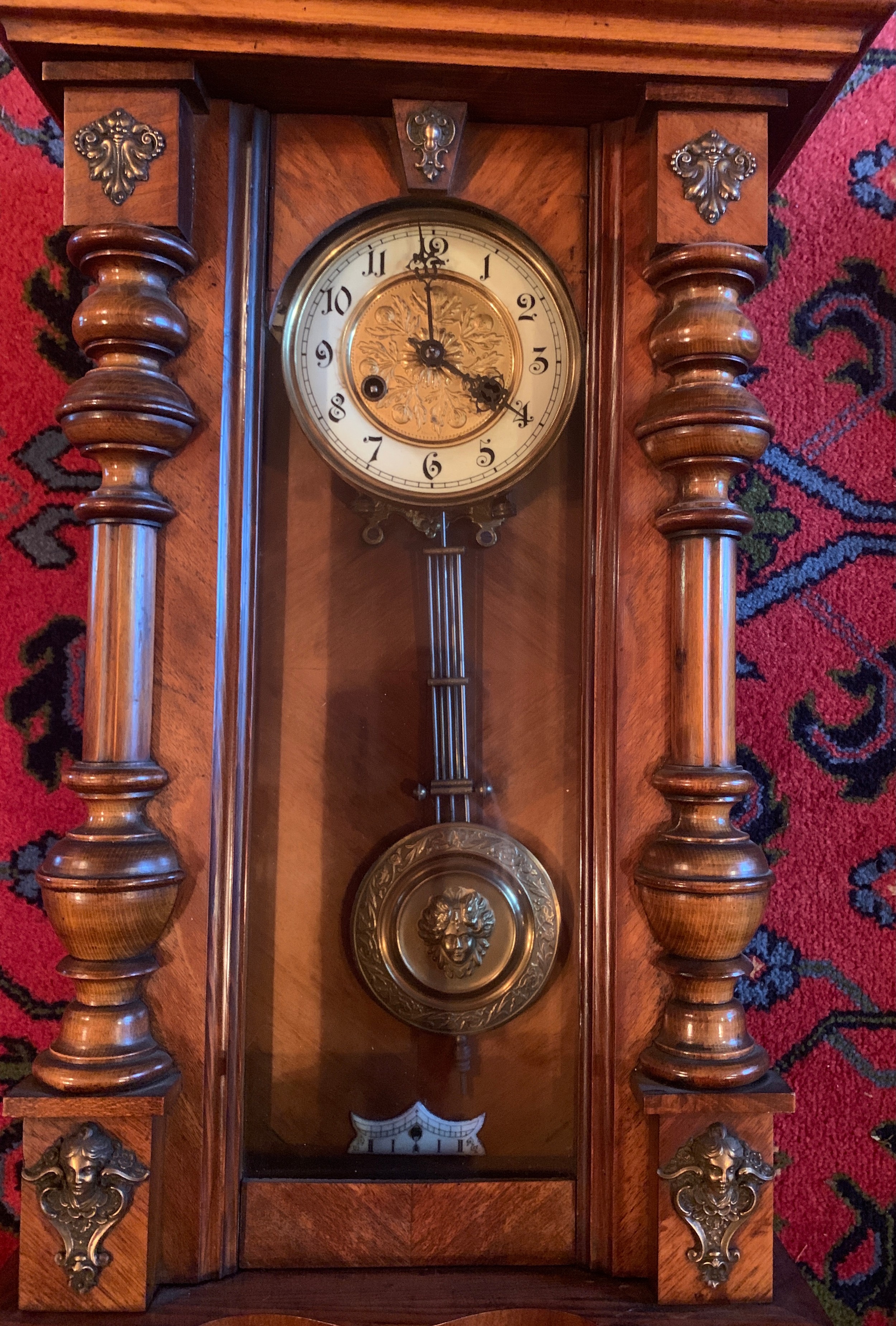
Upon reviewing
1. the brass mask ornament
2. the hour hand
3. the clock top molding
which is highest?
the clock top molding

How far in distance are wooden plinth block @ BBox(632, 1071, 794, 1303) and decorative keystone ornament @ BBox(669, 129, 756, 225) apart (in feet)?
1.81

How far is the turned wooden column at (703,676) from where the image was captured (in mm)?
606

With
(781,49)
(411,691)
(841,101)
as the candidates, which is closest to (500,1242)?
(411,691)

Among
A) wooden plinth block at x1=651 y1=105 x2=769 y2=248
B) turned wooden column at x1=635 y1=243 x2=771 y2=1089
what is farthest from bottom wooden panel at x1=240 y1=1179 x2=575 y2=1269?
wooden plinth block at x1=651 y1=105 x2=769 y2=248

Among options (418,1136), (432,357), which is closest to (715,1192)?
(418,1136)

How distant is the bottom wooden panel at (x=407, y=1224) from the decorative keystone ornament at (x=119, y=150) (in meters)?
0.64

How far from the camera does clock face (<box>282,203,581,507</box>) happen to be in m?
0.67

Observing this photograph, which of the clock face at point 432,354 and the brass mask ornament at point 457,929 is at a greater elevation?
the clock face at point 432,354

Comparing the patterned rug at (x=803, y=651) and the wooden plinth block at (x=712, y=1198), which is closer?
the wooden plinth block at (x=712, y=1198)

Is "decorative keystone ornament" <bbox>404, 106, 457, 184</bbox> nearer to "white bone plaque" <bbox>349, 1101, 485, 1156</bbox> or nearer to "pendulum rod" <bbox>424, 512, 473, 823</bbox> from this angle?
"pendulum rod" <bbox>424, 512, 473, 823</bbox>

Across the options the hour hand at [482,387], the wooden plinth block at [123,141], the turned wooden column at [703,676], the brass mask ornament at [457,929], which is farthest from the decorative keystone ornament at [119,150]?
the brass mask ornament at [457,929]

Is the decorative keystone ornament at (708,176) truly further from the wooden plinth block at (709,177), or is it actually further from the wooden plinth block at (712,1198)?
the wooden plinth block at (712,1198)

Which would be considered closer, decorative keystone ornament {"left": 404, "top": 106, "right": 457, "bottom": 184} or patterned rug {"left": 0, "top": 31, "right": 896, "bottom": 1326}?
decorative keystone ornament {"left": 404, "top": 106, "right": 457, "bottom": 184}

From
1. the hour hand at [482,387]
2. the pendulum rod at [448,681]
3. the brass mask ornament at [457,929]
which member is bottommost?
the brass mask ornament at [457,929]
